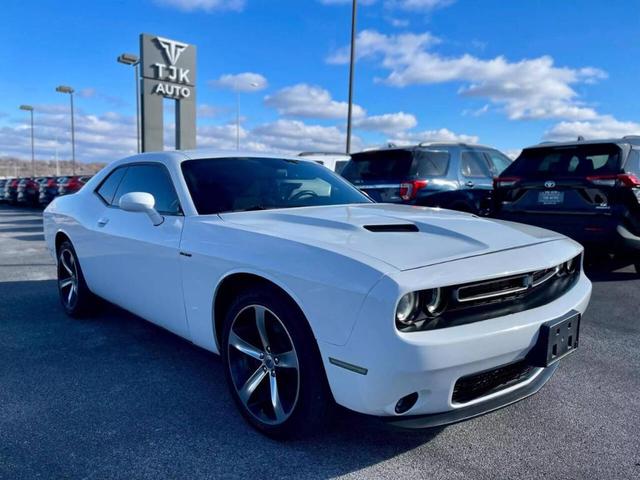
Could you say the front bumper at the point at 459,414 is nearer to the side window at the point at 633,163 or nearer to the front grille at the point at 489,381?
the front grille at the point at 489,381

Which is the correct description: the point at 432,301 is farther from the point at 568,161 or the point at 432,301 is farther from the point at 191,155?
the point at 568,161

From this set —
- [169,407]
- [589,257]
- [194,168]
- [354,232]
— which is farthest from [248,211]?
[589,257]

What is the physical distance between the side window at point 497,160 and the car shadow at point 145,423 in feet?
21.5

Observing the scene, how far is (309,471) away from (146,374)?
157cm

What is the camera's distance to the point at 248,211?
3.15 meters

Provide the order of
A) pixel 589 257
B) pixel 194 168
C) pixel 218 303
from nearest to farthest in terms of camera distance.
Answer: pixel 218 303
pixel 194 168
pixel 589 257

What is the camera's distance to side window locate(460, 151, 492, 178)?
306 inches

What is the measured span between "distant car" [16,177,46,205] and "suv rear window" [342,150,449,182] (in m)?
20.4

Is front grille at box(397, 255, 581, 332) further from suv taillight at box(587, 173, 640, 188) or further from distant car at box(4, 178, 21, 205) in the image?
distant car at box(4, 178, 21, 205)

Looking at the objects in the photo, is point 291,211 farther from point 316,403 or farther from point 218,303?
point 316,403

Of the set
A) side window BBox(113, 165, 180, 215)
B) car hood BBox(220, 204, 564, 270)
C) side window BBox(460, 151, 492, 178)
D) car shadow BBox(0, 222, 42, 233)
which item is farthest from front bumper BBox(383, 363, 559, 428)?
car shadow BBox(0, 222, 42, 233)

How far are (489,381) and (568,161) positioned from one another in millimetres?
4591

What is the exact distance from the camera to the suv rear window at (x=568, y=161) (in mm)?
5574

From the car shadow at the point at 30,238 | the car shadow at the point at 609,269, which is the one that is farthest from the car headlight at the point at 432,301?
the car shadow at the point at 30,238
